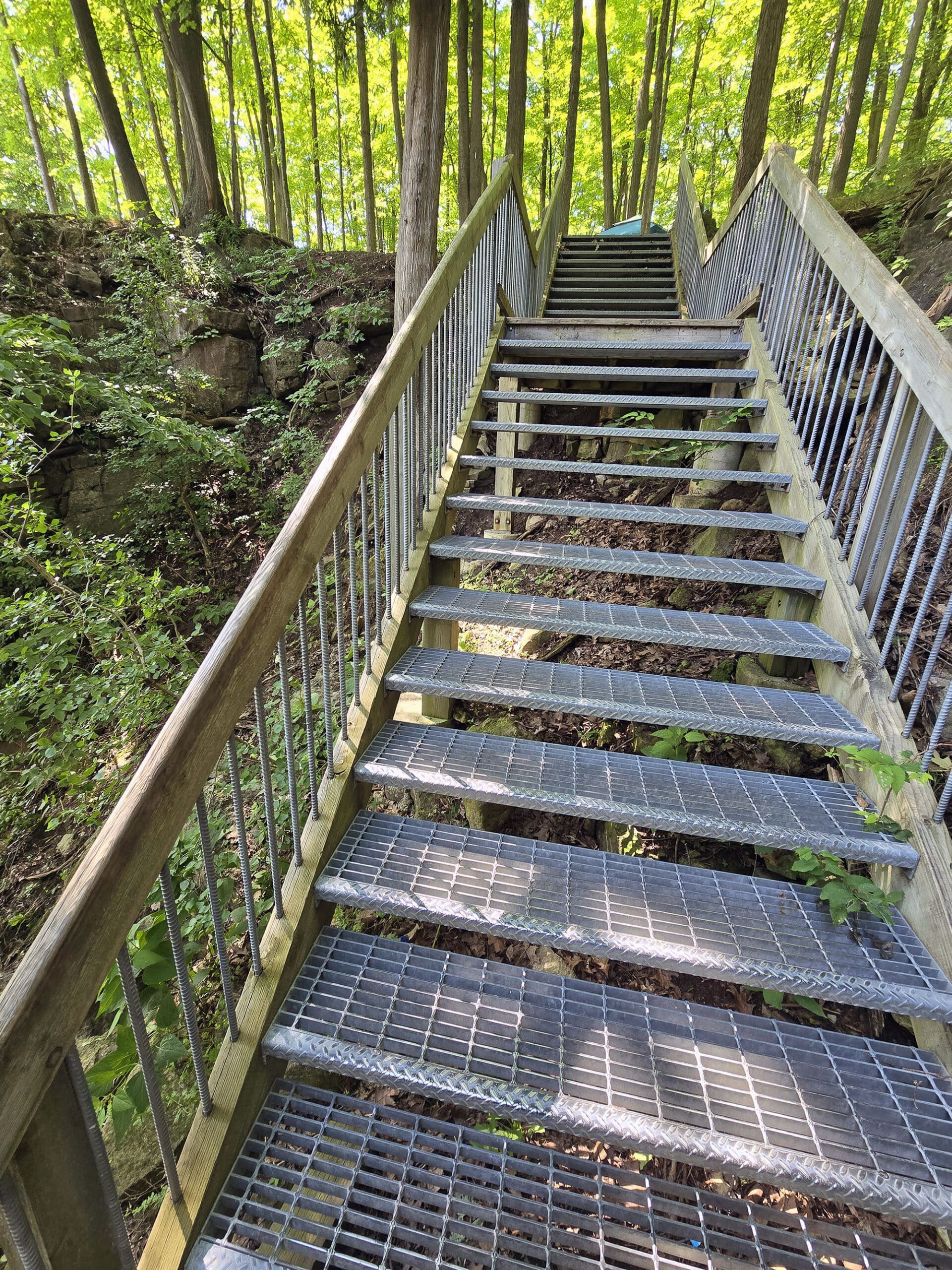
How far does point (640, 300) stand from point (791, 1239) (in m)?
6.41

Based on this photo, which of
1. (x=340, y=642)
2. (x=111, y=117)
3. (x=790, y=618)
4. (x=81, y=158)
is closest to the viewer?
(x=340, y=642)

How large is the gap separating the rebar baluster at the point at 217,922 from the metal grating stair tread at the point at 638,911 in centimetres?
32

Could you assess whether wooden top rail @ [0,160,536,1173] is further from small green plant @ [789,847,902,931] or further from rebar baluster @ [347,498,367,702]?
small green plant @ [789,847,902,931]

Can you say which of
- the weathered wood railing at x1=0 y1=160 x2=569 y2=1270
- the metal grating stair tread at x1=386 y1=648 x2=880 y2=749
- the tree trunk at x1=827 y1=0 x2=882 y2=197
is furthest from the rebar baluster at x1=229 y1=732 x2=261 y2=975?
the tree trunk at x1=827 y1=0 x2=882 y2=197

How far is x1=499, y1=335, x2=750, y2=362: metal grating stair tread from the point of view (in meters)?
3.29

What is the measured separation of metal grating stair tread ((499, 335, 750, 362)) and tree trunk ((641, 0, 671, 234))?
847cm

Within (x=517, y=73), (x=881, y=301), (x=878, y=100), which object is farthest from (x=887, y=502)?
(x=878, y=100)

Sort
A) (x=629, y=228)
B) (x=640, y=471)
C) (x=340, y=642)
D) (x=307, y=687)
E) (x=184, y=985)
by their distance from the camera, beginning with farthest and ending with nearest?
1. (x=629, y=228)
2. (x=640, y=471)
3. (x=340, y=642)
4. (x=307, y=687)
5. (x=184, y=985)

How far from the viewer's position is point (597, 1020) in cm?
133

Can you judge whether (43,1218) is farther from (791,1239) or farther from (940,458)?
(940,458)

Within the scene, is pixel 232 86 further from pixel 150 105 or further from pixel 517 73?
pixel 517 73

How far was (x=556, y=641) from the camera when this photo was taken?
3209 millimetres

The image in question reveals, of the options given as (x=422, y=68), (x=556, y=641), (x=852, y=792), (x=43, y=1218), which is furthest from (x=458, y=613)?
(x=422, y=68)

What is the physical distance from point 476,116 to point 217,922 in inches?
372
